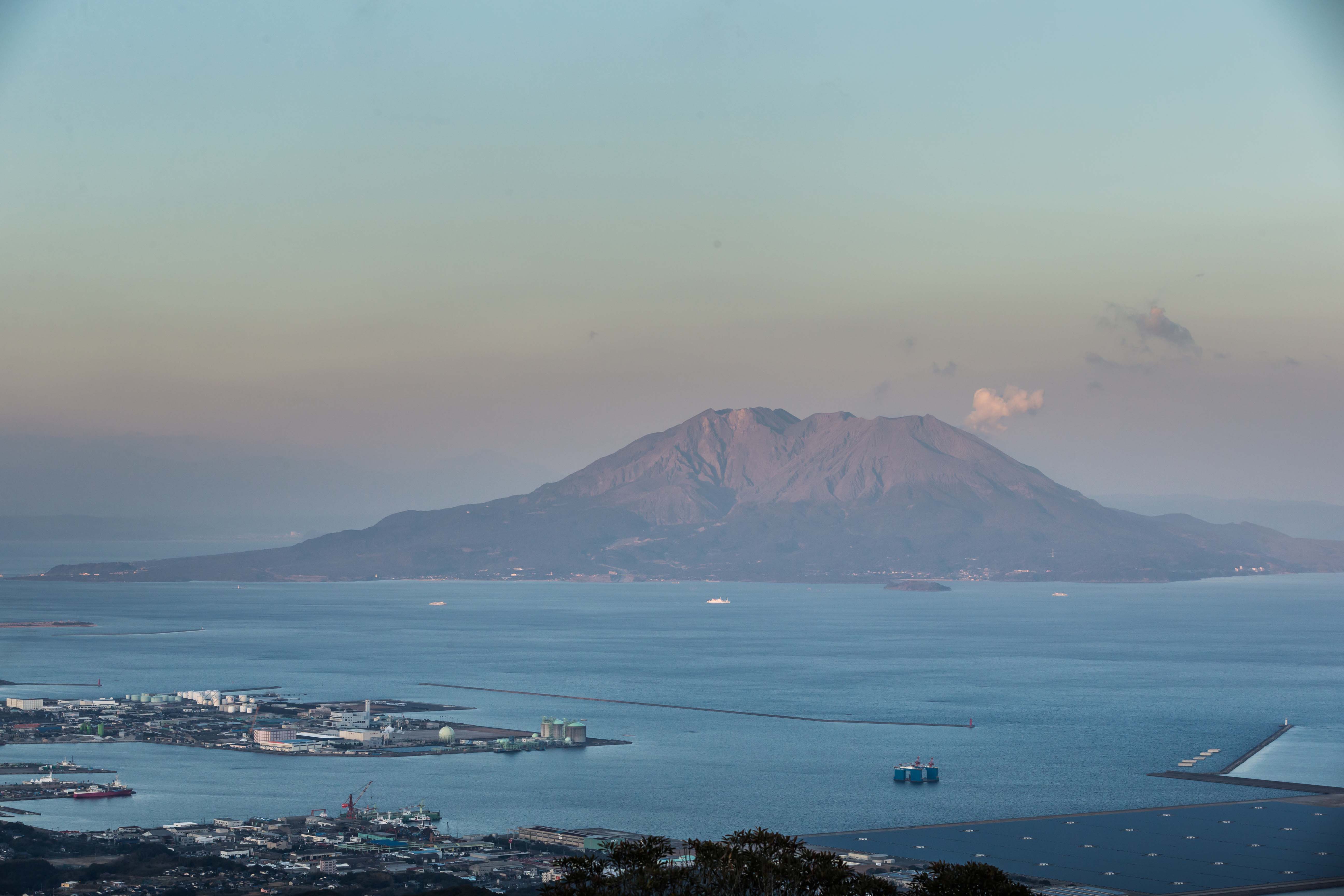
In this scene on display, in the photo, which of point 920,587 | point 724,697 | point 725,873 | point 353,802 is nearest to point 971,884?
point 725,873

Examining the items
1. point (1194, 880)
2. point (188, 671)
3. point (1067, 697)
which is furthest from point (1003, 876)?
point (188, 671)

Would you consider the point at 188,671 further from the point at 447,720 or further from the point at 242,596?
the point at 242,596

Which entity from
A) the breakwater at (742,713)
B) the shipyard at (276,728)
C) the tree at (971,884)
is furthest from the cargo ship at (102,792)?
the tree at (971,884)

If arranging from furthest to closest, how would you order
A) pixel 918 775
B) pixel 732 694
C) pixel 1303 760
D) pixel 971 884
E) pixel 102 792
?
pixel 732 694 < pixel 1303 760 < pixel 918 775 < pixel 102 792 < pixel 971 884

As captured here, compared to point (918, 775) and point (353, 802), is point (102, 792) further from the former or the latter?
point (918, 775)

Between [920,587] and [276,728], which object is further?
[920,587]

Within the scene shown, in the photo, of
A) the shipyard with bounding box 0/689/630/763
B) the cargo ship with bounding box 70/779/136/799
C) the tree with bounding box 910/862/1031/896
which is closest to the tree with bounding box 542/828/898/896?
the tree with bounding box 910/862/1031/896
